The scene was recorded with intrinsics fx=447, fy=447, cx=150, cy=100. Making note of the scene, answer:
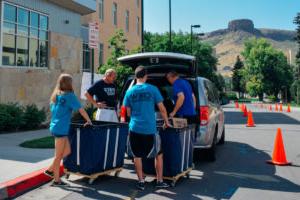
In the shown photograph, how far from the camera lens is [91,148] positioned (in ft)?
23.8

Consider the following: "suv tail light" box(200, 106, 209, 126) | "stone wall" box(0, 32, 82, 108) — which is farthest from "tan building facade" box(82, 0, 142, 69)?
"suv tail light" box(200, 106, 209, 126)

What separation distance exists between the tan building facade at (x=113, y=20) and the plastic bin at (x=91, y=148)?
860 inches

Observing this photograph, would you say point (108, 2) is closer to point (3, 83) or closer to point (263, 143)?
point (3, 83)

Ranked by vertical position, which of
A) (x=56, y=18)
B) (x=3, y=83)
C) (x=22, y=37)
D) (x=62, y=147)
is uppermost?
(x=56, y=18)

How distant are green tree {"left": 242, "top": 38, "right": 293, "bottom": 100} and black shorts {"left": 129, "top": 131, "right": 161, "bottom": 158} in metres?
95.1

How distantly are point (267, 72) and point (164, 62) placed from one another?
96.2 m

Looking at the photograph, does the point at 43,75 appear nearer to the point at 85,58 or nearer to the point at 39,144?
the point at 39,144

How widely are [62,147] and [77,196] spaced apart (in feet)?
2.90

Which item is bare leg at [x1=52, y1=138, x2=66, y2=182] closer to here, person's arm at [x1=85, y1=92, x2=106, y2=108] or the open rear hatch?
person's arm at [x1=85, y1=92, x2=106, y2=108]

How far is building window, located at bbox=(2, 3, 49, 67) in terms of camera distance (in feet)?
55.5

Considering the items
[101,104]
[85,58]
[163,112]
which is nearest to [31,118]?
[101,104]

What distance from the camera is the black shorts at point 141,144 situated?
277 inches

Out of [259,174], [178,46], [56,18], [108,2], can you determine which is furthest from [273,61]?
[259,174]

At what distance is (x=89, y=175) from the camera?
7.35 meters
